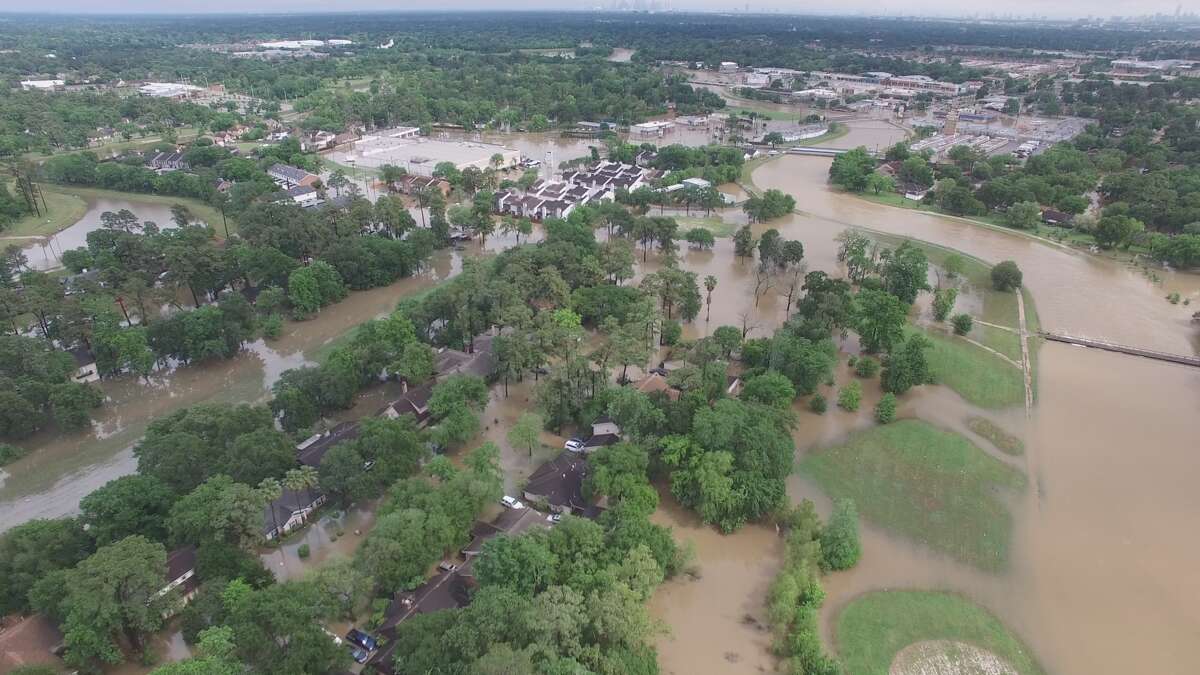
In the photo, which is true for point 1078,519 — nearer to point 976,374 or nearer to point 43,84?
point 976,374

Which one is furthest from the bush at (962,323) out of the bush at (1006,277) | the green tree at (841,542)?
the green tree at (841,542)

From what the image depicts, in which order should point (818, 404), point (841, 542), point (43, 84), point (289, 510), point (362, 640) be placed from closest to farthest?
point (362, 640) < point (841, 542) < point (289, 510) < point (818, 404) < point (43, 84)

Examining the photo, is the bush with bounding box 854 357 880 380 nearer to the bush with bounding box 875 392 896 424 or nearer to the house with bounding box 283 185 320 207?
the bush with bounding box 875 392 896 424

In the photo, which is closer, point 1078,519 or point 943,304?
point 1078,519

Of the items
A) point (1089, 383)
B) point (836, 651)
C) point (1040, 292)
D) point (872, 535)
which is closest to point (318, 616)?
point (836, 651)

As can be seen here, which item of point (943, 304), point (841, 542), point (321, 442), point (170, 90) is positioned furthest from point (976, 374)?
point (170, 90)

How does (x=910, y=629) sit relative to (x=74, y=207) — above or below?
below
